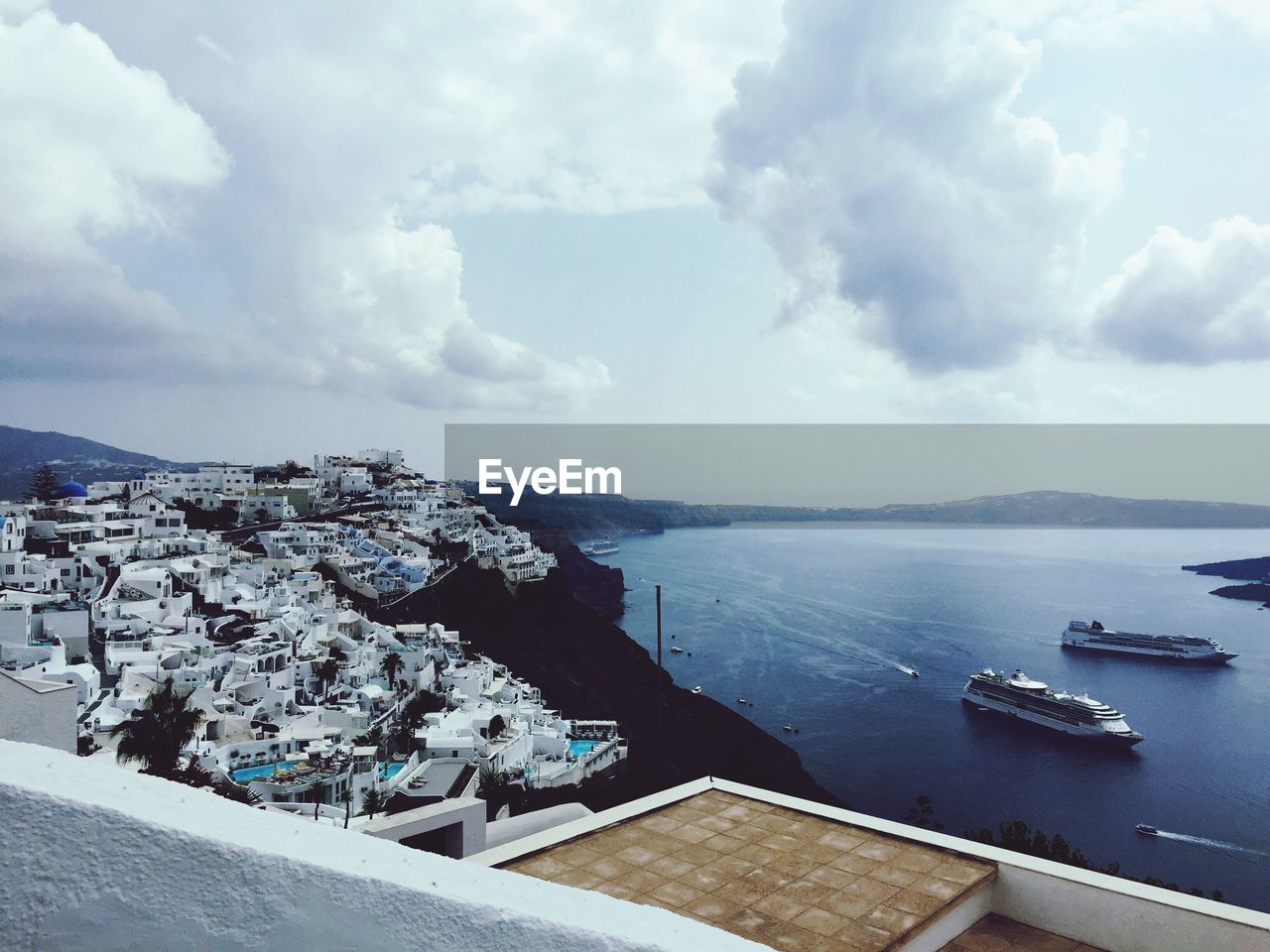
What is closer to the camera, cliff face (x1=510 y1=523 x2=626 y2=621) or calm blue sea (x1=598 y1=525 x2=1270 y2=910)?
calm blue sea (x1=598 y1=525 x2=1270 y2=910)

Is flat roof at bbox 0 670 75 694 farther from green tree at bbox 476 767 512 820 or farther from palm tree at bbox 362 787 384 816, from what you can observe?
green tree at bbox 476 767 512 820

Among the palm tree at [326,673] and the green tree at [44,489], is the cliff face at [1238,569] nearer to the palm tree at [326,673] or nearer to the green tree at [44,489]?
the palm tree at [326,673]

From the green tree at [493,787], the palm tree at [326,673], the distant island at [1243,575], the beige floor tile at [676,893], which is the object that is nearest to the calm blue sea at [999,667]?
the distant island at [1243,575]

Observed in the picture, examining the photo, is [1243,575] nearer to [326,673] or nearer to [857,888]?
[326,673]

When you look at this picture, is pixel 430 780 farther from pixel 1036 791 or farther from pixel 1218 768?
pixel 1218 768

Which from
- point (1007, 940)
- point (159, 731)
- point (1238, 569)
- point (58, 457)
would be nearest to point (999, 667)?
point (159, 731)

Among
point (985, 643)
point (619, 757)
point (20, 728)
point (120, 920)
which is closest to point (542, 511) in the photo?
point (985, 643)

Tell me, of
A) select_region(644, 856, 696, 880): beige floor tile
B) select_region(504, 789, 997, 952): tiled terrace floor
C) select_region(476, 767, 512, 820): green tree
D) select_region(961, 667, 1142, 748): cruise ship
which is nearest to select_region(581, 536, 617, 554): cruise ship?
select_region(961, 667, 1142, 748): cruise ship
